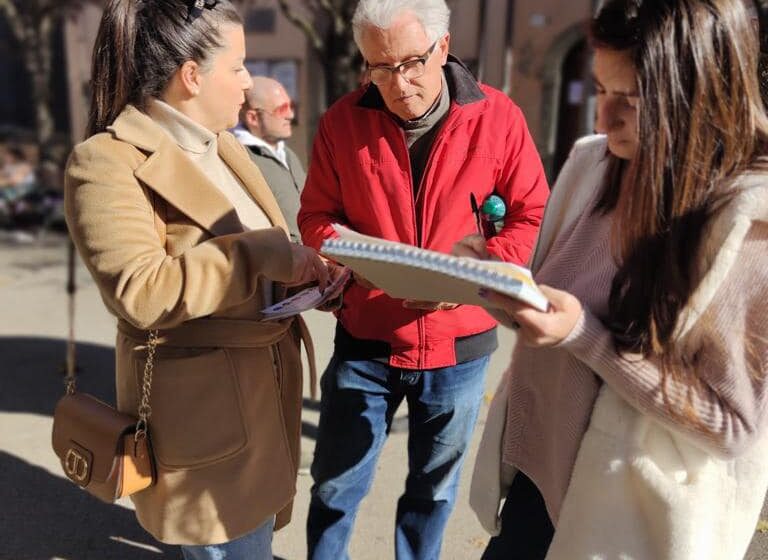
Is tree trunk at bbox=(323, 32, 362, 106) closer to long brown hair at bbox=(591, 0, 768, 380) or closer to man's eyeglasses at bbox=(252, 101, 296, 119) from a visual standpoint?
man's eyeglasses at bbox=(252, 101, 296, 119)

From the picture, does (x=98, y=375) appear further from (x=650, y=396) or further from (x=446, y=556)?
(x=650, y=396)

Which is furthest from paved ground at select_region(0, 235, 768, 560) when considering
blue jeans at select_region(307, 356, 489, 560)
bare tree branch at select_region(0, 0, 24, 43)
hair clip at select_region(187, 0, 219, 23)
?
bare tree branch at select_region(0, 0, 24, 43)

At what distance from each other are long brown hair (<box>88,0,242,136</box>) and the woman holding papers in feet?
2.82

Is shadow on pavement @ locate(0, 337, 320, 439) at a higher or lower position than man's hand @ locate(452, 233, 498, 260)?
lower

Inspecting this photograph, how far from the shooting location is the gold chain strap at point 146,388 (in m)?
1.60

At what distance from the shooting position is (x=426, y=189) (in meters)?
1.97

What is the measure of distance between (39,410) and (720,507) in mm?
3783

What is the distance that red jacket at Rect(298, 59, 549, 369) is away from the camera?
198 cm

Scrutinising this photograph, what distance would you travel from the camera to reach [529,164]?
2059 mm

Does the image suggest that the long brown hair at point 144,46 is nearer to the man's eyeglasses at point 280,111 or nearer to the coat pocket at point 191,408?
the coat pocket at point 191,408

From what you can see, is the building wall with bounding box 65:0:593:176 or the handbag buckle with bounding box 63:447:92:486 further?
the building wall with bounding box 65:0:593:176

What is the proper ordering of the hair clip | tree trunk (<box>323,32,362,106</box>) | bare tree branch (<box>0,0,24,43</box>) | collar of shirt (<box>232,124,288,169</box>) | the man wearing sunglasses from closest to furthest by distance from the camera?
the hair clip < collar of shirt (<box>232,124,288,169</box>) < the man wearing sunglasses < tree trunk (<box>323,32,362,106</box>) < bare tree branch (<box>0,0,24,43</box>)

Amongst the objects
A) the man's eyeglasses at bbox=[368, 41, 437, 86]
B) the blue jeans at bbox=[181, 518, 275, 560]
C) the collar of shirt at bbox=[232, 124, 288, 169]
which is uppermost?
the man's eyeglasses at bbox=[368, 41, 437, 86]

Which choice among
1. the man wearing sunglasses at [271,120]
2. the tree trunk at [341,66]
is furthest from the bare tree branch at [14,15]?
the man wearing sunglasses at [271,120]
